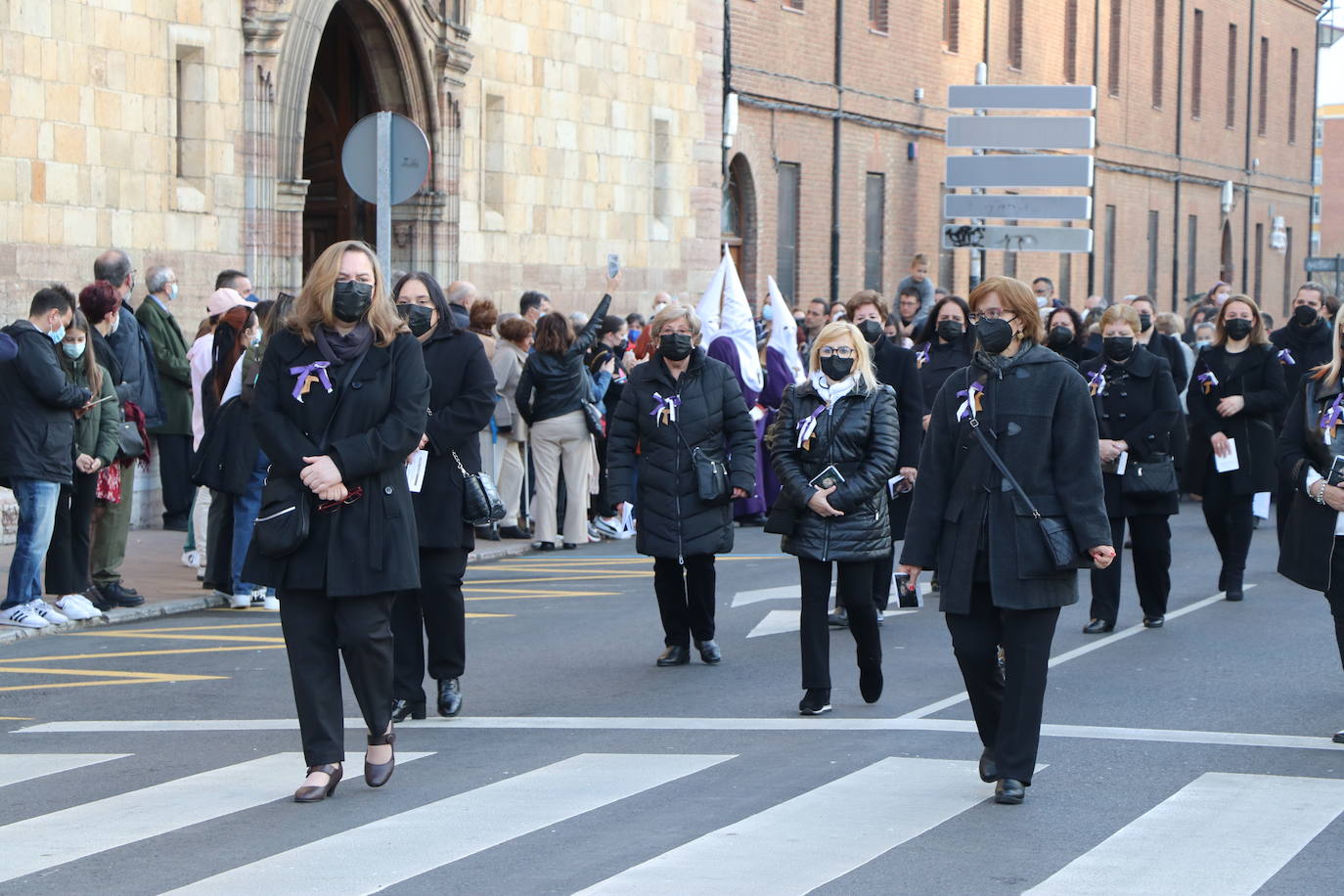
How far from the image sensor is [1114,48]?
45344 mm

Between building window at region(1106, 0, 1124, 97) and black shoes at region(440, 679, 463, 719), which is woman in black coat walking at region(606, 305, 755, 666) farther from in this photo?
building window at region(1106, 0, 1124, 97)

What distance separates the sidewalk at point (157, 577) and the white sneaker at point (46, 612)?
4 centimetres

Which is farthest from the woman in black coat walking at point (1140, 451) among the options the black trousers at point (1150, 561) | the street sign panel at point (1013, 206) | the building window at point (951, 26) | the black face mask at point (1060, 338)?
the building window at point (951, 26)

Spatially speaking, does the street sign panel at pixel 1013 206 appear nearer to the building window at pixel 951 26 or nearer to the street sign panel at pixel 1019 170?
the street sign panel at pixel 1019 170

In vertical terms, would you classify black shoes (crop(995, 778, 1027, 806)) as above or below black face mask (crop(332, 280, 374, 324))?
below

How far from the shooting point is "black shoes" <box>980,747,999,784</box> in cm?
729

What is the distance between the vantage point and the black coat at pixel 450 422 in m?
8.94

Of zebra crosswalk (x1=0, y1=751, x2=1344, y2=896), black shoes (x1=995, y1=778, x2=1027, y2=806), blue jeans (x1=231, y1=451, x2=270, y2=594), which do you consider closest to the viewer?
zebra crosswalk (x1=0, y1=751, x2=1344, y2=896)

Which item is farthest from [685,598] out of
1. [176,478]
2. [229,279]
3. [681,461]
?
[176,478]

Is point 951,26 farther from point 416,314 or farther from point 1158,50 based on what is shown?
point 416,314

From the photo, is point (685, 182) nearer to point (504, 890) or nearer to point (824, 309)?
point (824, 309)

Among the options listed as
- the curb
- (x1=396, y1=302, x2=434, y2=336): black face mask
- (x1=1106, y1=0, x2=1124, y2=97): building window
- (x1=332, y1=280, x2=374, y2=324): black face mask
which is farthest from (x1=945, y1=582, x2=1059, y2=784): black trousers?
(x1=1106, y1=0, x2=1124, y2=97): building window

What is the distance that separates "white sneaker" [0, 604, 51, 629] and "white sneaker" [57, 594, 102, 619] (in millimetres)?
235

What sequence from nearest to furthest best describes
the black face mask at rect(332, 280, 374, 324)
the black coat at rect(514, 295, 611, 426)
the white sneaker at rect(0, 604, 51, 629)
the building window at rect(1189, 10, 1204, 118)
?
the black face mask at rect(332, 280, 374, 324) → the white sneaker at rect(0, 604, 51, 629) → the black coat at rect(514, 295, 611, 426) → the building window at rect(1189, 10, 1204, 118)
